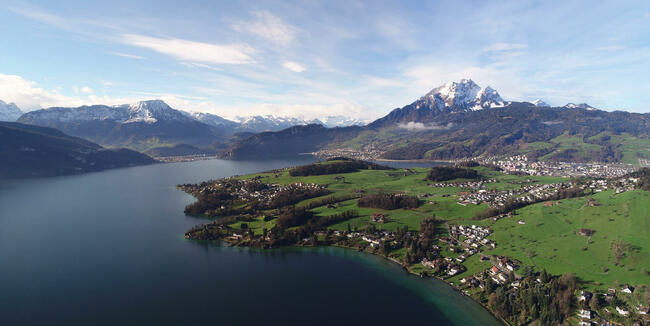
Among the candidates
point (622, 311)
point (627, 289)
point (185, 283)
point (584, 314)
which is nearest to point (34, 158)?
point (185, 283)

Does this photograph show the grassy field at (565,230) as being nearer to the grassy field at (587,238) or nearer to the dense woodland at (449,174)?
the grassy field at (587,238)

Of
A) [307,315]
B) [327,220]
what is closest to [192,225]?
[327,220]

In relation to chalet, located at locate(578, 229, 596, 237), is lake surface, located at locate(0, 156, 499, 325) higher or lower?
lower

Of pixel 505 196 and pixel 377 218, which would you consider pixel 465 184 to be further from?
pixel 377 218

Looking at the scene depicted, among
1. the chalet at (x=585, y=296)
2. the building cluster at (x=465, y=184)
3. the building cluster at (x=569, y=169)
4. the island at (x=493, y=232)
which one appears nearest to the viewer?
the chalet at (x=585, y=296)

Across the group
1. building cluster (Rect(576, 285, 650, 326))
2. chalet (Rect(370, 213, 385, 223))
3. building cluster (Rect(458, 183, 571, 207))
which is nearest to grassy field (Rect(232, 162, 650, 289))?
chalet (Rect(370, 213, 385, 223))

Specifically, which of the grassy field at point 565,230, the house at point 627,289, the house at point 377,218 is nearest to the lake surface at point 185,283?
the grassy field at point 565,230

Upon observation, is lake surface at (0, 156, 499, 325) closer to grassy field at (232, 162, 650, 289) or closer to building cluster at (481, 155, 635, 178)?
grassy field at (232, 162, 650, 289)
